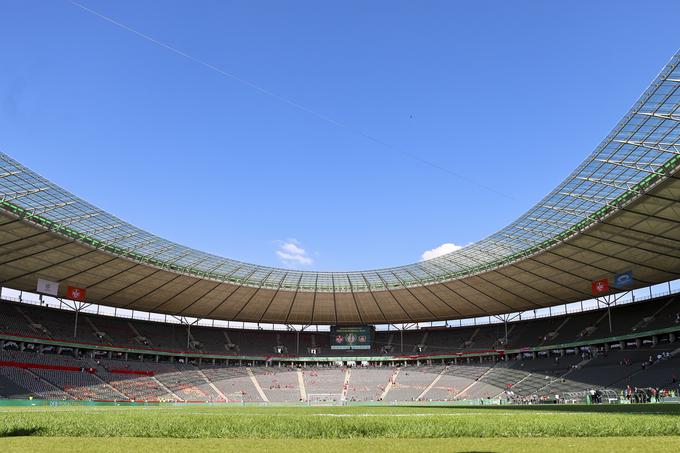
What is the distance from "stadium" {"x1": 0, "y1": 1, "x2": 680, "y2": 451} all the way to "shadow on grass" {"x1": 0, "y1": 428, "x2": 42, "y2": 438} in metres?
0.05

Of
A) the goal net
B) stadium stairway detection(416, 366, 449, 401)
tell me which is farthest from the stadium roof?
the goal net

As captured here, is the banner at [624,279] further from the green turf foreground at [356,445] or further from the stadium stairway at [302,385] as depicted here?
the green turf foreground at [356,445]

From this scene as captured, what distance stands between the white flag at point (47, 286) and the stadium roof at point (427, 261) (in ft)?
5.00

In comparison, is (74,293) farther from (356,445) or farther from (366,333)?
(356,445)

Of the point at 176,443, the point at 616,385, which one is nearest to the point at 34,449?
the point at 176,443

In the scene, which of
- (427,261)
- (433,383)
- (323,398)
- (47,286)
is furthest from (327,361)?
(47,286)

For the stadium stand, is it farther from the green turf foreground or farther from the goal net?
the green turf foreground

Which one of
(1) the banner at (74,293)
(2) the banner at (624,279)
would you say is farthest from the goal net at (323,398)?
(2) the banner at (624,279)

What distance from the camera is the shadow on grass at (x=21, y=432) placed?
18.2 m

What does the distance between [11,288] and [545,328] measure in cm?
7211

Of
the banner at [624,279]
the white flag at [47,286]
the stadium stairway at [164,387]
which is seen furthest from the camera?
the stadium stairway at [164,387]

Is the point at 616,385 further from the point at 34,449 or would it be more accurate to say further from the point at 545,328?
the point at 34,449

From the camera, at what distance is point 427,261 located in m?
67.1

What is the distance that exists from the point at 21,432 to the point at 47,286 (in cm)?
4616
